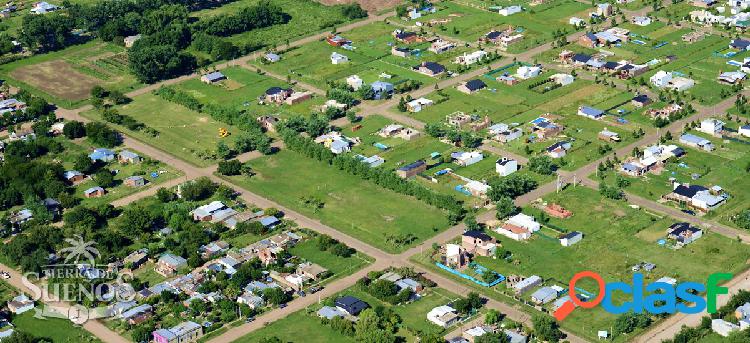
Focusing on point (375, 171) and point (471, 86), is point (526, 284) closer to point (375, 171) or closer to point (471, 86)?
point (375, 171)

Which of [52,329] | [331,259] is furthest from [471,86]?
[52,329]

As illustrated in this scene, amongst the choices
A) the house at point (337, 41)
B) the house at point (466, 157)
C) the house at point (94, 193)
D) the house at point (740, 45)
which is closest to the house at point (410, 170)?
the house at point (466, 157)

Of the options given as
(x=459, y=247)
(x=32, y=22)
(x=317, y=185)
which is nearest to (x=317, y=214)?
(x=317, y=185)

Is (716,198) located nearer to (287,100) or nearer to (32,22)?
(287,100)

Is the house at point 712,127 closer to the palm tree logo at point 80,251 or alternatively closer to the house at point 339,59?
the house at point 339,59

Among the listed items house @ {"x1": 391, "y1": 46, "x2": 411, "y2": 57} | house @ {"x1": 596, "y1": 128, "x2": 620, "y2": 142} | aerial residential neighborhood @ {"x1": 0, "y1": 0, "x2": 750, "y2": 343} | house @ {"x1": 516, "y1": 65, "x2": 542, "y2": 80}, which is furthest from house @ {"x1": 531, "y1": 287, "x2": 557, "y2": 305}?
house @ {"x1": 391, "y1": 46, "x2": 411, "y2": 57}

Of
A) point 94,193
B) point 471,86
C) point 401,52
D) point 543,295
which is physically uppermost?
point 543,295
